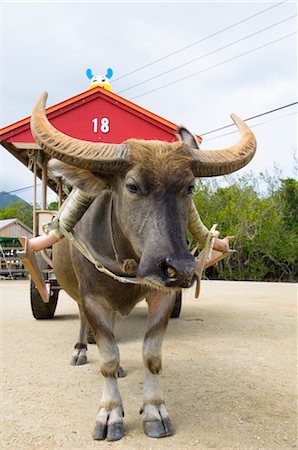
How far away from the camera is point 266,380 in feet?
9.59

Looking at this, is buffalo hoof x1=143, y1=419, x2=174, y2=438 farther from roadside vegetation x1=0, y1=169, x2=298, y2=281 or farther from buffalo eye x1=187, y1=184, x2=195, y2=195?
roadside vegetation x1=0, y1=169, x2=298, y2=281

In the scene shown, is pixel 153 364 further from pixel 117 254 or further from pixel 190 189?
pixel 190 189

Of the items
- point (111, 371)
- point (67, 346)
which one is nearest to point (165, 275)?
point (111, 371)

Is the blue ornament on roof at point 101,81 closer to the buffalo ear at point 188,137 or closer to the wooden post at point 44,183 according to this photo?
the wooden post at point 44,183

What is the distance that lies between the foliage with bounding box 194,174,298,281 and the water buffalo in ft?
49.2

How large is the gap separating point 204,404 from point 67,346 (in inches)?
80.2

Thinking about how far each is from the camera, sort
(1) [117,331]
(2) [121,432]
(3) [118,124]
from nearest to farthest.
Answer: (2) [121,432] → (1) [117,331] → (3) [118,124]

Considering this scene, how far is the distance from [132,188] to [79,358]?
207 cm

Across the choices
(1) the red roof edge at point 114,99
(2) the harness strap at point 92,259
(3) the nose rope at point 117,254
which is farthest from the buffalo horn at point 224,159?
(1) the red roof edge at point 114,99

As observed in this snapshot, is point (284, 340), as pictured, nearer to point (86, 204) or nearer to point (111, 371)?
point (111, 371)

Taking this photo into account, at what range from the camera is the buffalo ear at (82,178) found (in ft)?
6.89

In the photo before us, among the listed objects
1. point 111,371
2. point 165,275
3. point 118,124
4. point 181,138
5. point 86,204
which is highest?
point 118,124

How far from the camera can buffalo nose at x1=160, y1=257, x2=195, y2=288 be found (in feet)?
5.42

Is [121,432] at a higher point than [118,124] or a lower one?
lower
